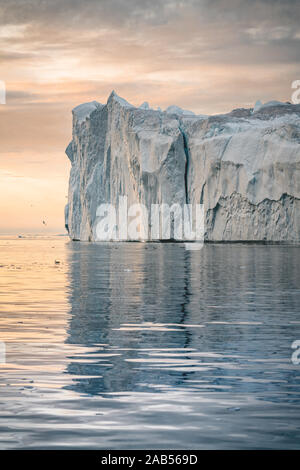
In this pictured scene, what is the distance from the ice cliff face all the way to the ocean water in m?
38.8

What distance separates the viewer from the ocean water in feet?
16.1

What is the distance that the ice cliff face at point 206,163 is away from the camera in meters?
53.6

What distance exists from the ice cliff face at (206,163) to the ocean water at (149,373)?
127ft

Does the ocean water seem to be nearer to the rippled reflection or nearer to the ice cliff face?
the rippled reflection

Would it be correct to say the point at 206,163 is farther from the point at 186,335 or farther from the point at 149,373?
the point at 149,373

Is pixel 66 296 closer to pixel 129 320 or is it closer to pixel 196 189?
pixel 129 320

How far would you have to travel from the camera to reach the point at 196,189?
195 ft

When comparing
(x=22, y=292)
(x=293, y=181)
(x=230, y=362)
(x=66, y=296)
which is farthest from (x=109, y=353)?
(x=293, y=181)

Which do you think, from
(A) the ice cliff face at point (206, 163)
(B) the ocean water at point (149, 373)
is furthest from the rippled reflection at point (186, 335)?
(A) the ice cliff face at point (206, 163)

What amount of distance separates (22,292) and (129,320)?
20.5 ft

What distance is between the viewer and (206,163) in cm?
5794

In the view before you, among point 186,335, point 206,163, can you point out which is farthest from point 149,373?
point 206,163

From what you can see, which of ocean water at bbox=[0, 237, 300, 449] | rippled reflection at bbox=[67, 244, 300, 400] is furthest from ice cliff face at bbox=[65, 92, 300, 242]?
ocean water at bbox=[0, 237, 300, 449]

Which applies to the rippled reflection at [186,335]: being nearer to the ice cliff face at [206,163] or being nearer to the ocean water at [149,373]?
the ocean water at [149,373]
